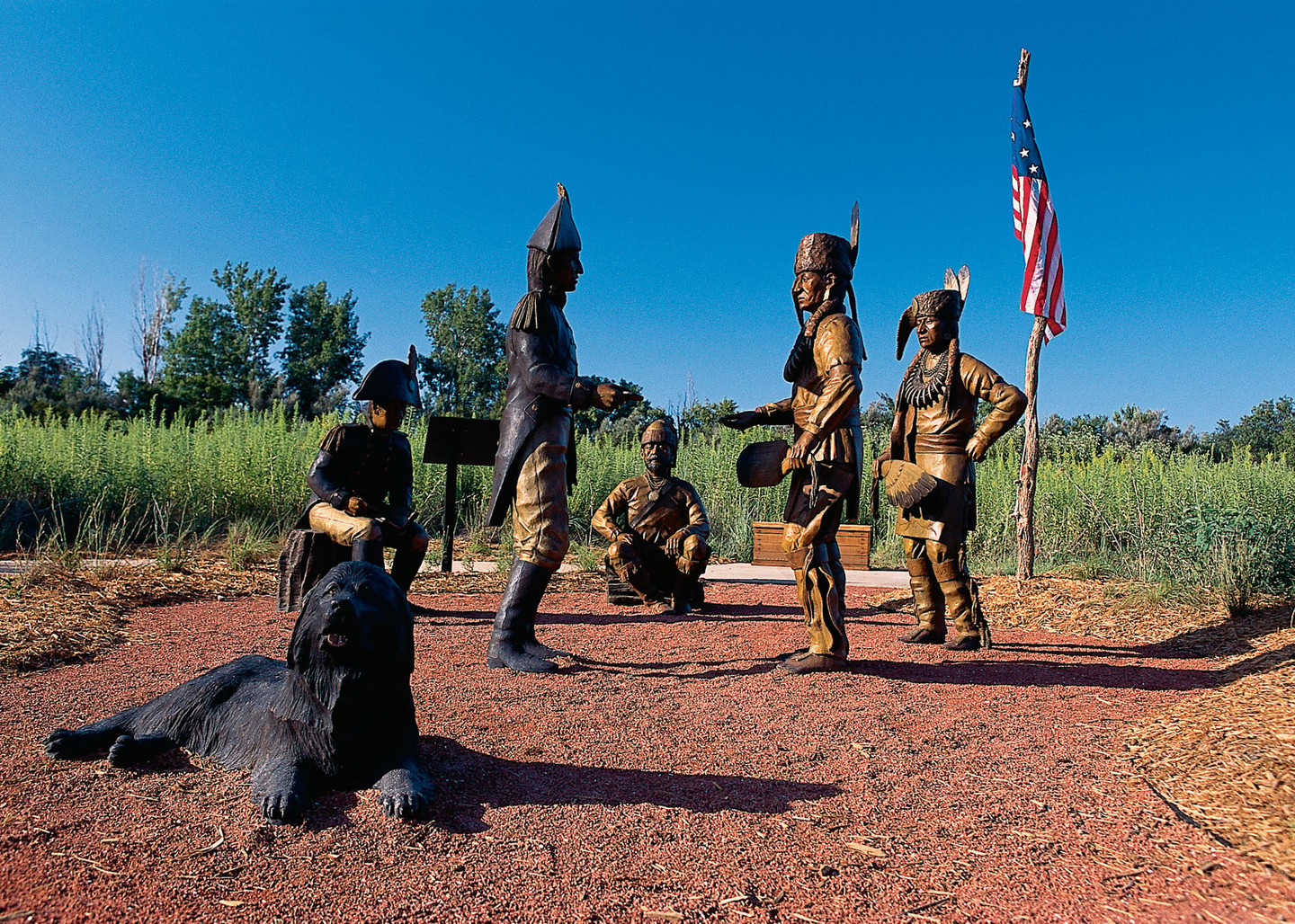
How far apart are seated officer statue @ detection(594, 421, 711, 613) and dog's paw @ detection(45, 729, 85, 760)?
13.7 feet

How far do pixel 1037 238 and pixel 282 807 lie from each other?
756 centimetres

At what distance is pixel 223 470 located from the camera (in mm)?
9953

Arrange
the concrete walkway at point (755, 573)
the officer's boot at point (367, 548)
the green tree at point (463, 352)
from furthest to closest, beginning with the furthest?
the green tree at point (463, 352), the concrete walkway at point (755, 573), the officer's boot at point (367, 548)

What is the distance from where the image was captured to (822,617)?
13.3 ft

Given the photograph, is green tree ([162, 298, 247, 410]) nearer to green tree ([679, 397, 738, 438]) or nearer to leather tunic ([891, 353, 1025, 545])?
green tree ([679, 397, 738, 438])

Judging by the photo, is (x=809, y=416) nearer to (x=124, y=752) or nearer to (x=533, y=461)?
(x=533, y=461)

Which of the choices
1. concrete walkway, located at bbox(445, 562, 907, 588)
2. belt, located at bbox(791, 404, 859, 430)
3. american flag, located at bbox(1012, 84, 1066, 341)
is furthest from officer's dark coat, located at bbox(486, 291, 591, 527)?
american flag, located at bbox(1012, 84, 1066, 341)

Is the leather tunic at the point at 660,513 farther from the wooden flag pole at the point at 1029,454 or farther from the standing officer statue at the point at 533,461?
the wooden flag pole at the point at 1029,454

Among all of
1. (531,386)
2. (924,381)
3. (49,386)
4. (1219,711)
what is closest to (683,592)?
(924,381)

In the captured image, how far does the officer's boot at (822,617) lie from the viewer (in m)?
4.02

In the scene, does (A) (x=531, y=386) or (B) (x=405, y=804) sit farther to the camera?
(A) (x=531, y=386)

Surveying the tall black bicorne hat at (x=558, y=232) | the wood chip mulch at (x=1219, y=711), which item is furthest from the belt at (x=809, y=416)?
the wood chip mulch at (x=1219, y=711)

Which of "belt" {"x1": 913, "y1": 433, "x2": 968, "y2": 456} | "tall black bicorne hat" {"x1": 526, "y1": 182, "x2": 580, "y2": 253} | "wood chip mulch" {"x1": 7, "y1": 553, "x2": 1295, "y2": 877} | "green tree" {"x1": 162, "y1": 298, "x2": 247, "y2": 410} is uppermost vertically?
"green tree" {"x1": 162, "y1": 298, "x2": 247, "y2": 410}

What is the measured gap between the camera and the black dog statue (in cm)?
208
